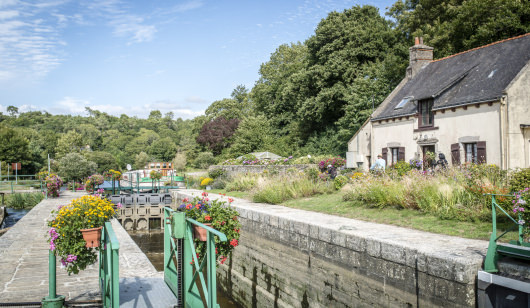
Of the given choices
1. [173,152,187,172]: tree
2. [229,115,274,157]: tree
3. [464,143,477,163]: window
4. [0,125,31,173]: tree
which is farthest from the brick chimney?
[0,125,31,173]: tree

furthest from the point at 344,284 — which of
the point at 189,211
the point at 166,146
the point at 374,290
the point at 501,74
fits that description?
the point at 166,146

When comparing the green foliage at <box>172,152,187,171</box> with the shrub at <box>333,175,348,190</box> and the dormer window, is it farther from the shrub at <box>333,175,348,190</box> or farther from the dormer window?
the shrub at <box>333,175,348,190</box>

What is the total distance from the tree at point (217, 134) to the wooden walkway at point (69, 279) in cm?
3971

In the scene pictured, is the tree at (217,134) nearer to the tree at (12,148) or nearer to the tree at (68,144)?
the tree at (68,144)

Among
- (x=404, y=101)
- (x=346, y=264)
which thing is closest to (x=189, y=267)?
(x=346, y=264)

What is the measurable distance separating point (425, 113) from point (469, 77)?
2.26m

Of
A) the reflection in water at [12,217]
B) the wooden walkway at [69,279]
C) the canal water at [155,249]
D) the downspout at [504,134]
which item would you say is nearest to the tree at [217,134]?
the reflection in water at [12,217]

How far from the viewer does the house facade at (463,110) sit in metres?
14.3

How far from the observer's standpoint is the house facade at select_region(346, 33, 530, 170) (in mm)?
14312

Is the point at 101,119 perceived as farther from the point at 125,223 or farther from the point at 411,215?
the point at 411,215

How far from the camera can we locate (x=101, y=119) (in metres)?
96.6

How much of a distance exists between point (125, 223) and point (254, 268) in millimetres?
11761

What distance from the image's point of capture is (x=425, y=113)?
1788cm

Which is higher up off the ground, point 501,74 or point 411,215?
point 501,74
